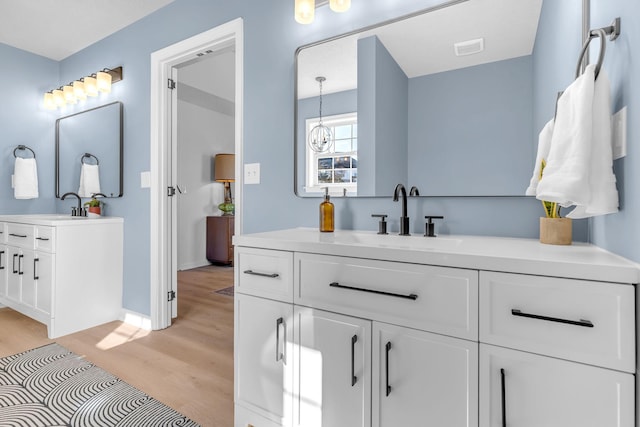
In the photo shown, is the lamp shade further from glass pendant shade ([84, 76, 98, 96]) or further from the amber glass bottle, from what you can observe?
the amber glass bottle

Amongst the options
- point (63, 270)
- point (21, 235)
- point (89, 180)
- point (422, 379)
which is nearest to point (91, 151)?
point (89, 180)

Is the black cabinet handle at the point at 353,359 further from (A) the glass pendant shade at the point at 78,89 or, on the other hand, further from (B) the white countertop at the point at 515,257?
(A) the glass pendant shade at the point at 78,89

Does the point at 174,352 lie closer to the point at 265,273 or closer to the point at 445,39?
the point at 265,273

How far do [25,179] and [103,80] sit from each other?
1.32 metres

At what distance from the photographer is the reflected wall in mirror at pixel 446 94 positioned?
1286 millimetres

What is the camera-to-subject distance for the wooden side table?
514cm

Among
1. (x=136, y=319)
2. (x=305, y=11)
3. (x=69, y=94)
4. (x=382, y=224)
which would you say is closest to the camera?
(x=382, y=224)

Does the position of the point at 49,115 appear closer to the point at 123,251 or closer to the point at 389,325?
the point at 123,251

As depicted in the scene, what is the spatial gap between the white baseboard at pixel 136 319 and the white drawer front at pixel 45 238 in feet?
2.45

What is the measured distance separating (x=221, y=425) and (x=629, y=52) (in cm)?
188

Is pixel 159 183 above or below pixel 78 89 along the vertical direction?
below

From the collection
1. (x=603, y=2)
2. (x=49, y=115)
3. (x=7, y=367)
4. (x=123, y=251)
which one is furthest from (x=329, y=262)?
(x=49, y=115)

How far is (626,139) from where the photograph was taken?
31.4 inches

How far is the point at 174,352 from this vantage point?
7.30 feet
